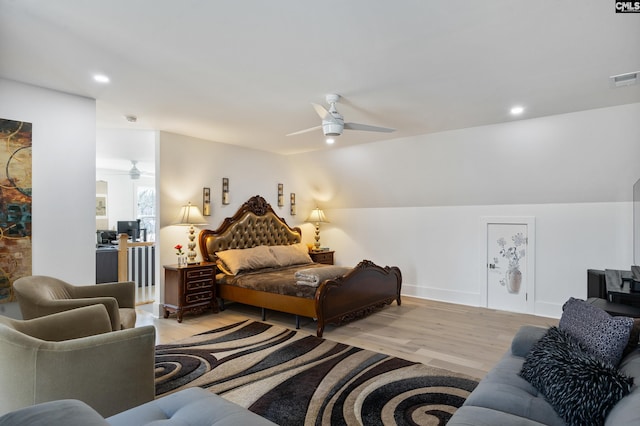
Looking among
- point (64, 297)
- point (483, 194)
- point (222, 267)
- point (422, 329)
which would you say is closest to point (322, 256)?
point (222, 267)

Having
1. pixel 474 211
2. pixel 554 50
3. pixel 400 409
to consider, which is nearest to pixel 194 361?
pixel 400 409

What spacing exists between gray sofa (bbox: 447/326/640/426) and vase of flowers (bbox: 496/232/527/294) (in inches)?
138

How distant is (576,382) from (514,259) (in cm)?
403

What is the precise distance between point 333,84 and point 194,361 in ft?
9.30

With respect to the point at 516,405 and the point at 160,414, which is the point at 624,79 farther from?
the point at 160,414

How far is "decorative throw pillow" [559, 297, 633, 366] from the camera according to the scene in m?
1.74

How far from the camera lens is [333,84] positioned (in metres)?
3.24

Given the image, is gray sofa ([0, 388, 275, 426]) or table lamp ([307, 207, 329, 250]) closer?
gray sofa ([0, 388, 275, 426])

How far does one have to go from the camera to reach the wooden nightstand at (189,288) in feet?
15.6

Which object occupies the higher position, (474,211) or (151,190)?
(151,190)

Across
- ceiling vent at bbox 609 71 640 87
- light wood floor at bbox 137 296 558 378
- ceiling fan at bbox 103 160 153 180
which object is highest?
ceiling vent at bbox 609 71 640 87

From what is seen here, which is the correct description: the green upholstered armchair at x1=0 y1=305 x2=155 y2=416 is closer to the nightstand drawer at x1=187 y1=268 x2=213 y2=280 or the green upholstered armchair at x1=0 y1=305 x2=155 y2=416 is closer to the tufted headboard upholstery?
the nightstand drawer at x1=187 y1=268 x2=213 y2=280

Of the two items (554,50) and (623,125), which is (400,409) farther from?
(623,125)

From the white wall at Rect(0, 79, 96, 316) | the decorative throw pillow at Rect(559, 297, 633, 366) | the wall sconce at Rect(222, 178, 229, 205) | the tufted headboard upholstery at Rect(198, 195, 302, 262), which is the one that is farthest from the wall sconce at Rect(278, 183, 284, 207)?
the decorative throw pillow at Rect(559, 297, 633, 366)
